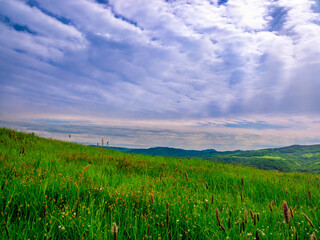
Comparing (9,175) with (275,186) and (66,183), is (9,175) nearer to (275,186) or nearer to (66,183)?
(66,183)

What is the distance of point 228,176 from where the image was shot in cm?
1050

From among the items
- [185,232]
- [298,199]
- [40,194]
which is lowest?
[298,199]

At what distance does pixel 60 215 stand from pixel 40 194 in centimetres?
116

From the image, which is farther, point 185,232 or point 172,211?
point 172,211

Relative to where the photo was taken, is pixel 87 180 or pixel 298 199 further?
pixel 298 199

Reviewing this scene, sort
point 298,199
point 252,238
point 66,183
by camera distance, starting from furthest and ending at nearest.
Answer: point 298,199 < point 66,183 < point 252,238

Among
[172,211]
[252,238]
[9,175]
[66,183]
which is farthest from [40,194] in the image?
[252,238]

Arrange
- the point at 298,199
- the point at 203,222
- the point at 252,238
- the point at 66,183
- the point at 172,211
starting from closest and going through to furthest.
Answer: the point at 252,238, the point at 203,222, the point at 172,211, the point at 66,183, the point at 298,199

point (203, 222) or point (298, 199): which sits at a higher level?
point (203, 222)

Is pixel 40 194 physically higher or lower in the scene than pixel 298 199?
higher

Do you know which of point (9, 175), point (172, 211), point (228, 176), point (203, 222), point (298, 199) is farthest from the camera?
point (228, 176)

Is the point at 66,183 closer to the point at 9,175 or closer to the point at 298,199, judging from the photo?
the point at 9,175

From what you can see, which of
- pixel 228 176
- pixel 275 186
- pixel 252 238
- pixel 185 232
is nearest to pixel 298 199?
pixel 275 186

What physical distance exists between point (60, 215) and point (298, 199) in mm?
8762
